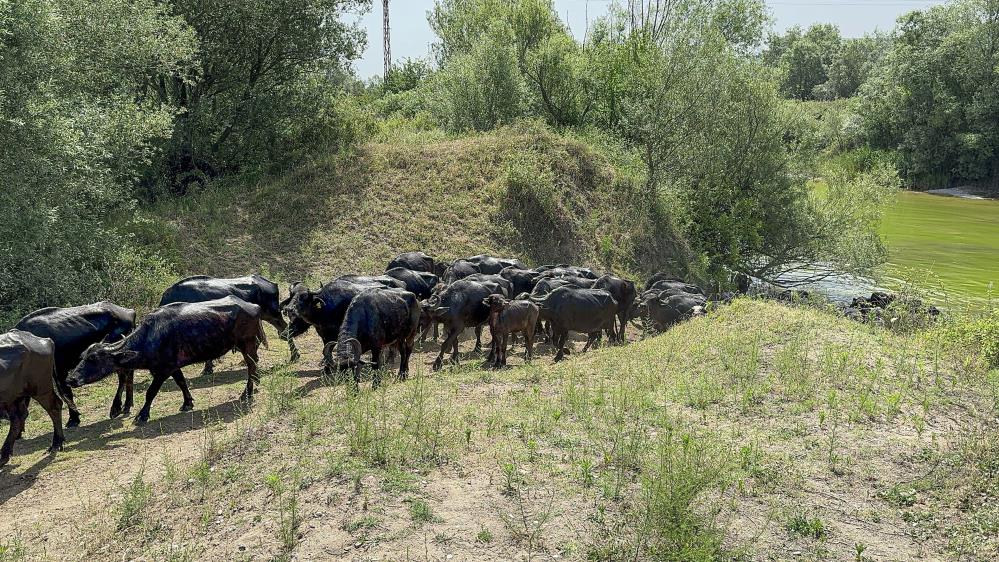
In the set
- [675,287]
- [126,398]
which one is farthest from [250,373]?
[675,287]

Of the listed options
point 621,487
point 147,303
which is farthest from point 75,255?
point 621,487

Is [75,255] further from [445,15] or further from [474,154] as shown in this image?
[445,15]

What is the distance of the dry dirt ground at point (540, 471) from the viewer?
7.21 meters

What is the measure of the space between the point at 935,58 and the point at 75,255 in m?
62.2

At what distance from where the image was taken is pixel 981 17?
190 feet

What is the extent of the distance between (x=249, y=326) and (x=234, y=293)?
279 cm

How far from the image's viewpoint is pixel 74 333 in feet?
40.3

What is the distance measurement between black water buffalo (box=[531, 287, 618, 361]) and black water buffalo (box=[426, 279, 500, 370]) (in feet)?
4.02

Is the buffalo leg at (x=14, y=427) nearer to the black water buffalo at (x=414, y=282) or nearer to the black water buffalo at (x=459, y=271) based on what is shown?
the black water buffalo at (x=414, y=282)

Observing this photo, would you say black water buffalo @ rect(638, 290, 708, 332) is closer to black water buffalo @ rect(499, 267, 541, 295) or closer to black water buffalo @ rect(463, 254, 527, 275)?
black water buffalo @ rect(499, 267, 541, 295)

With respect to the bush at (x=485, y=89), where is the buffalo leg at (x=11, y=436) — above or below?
below

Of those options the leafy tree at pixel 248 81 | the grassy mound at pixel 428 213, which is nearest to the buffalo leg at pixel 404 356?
the grassy mound at pixel 428 213

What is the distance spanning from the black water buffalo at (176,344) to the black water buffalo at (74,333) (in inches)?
23.1

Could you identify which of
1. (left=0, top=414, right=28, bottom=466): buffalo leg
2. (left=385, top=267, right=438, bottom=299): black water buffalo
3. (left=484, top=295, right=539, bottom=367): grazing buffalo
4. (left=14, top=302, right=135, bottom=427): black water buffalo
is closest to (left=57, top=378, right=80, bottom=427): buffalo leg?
(left=14, top=302, right=135, bottom=427): black water buffalo
